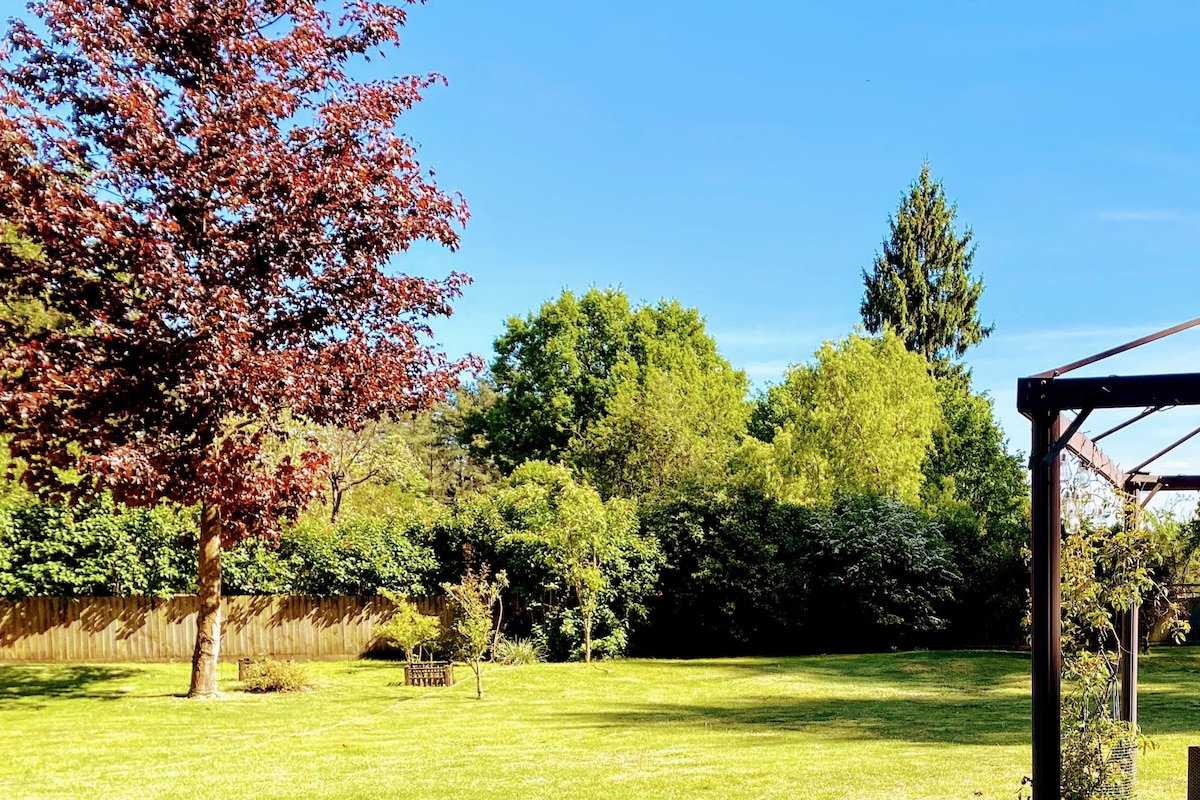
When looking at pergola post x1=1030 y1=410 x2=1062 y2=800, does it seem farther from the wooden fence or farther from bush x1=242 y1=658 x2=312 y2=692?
the wooden fence

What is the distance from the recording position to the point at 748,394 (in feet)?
160

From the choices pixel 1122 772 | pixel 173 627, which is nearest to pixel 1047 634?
pixel 1122 772

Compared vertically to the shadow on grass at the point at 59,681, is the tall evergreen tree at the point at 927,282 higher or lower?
higher

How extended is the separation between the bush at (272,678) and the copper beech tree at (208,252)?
0.84 m

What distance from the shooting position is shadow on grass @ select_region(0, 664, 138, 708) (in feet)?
56.1

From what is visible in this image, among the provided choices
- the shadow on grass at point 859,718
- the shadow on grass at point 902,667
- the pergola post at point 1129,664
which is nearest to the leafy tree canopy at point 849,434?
the shadow on grass at point 902,667

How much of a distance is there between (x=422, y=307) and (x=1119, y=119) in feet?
36.4

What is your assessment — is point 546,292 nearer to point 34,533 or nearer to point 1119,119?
point 34,533

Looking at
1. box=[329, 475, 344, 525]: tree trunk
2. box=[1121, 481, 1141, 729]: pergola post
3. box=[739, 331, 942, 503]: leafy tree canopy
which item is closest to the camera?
box=[1121, 481, 1141, 729]: pergola post

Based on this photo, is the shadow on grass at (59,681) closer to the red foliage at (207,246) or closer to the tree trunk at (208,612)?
the tree trunk at (208,612)

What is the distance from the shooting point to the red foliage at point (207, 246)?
46.6 feet

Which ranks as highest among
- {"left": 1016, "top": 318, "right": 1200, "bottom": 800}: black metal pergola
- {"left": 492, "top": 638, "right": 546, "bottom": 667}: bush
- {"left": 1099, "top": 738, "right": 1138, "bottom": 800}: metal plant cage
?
{"left": 1016, "top": 318, "right": 1200, "bottom": 800}: black metal pergola

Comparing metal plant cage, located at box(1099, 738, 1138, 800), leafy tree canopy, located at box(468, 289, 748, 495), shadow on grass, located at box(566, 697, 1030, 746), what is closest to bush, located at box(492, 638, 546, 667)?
shadow on grass, located at box(566, 697, 1030, 746)

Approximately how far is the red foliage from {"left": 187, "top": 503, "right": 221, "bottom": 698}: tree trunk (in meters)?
0.77
